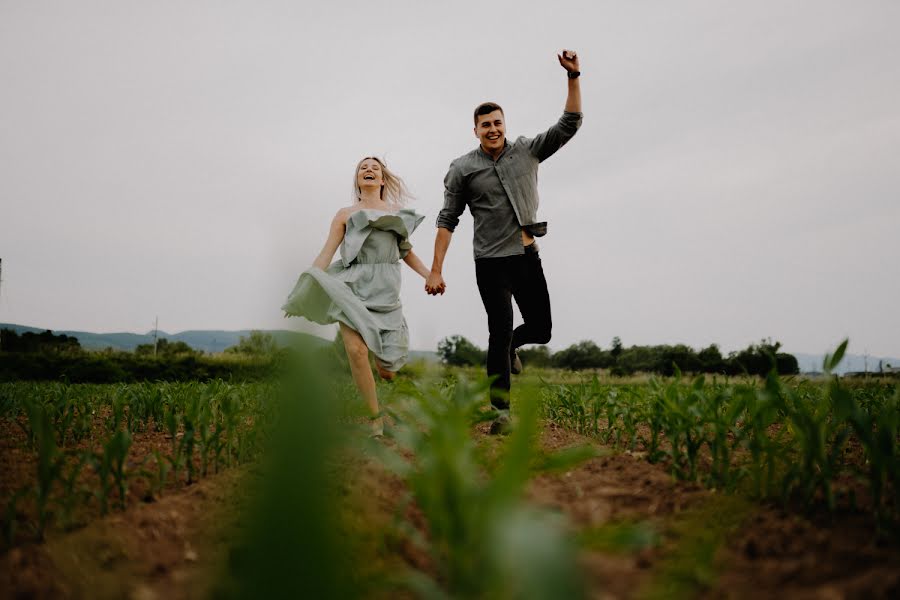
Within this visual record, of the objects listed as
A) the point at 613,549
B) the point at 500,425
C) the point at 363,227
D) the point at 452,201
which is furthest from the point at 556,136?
the point at 613,549

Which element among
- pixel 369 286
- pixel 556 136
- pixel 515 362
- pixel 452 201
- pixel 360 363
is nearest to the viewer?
pixel 360 363

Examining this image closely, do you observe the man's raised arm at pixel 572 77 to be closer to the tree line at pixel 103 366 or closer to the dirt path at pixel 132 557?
the dirt path at pixel 132 557

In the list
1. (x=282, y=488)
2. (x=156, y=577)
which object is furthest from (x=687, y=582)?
(x=156, y=577)

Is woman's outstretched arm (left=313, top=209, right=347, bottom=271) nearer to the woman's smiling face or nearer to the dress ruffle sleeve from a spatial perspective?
the dress ruffle sleeve

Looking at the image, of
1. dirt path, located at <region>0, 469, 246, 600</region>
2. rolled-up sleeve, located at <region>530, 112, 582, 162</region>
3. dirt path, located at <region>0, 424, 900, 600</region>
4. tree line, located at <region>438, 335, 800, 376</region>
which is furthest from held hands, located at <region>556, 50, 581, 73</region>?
tree line, located at <region>438, 335, 800, 376</region>

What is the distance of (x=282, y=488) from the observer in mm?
401

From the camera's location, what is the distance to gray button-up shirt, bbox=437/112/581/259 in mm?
3846

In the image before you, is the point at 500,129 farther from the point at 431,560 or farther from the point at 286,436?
the point at 286,436

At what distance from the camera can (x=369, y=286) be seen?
3.74 metres

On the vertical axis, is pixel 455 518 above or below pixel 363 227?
below

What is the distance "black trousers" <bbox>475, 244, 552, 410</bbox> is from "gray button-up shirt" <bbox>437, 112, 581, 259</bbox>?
0.11 metres

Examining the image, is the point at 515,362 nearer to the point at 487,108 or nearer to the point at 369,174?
the point at 369,174

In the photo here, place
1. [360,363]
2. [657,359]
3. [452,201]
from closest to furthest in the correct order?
[360,363] → [452,201] → [657,359]

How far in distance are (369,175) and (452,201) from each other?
624mm
